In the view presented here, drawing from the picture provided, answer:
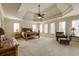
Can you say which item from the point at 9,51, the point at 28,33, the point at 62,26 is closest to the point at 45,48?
the point at 28,33

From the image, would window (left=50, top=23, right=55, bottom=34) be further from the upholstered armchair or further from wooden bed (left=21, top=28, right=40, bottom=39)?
wooden bed (left=21, top=28, right=40, bottom=39)

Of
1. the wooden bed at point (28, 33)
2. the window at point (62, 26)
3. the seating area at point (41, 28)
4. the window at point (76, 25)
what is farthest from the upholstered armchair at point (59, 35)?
the wooden bed at point (28, 33)

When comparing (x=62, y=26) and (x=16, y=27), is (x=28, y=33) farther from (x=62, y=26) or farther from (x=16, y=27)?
(x=62, y=26)

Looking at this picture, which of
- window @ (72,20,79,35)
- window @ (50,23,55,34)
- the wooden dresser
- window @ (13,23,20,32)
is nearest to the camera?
the wooden dresser

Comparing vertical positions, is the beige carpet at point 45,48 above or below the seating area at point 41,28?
below

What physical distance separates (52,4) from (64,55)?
60.8 inches

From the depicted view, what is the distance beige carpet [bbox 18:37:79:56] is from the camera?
115 inches

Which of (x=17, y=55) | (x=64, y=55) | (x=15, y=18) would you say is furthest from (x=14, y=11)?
(x=64, y=55)

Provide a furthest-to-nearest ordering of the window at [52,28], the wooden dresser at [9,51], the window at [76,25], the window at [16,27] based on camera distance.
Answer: the window at [52,28]
the window at [16,27]
the window at [76,25]
the wooden dresser at [9,51]

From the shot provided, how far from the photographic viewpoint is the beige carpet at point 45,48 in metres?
2.92

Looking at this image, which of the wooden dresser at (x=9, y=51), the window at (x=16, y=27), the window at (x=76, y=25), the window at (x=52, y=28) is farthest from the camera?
the window at (x=52, y=28)

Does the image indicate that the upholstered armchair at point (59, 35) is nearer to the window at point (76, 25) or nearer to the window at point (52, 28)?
→ the window at point (52, 28)

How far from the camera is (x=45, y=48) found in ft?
10.1

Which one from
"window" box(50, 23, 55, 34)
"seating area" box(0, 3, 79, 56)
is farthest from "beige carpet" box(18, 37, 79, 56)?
"window" box(50, 23, 55, 34)
